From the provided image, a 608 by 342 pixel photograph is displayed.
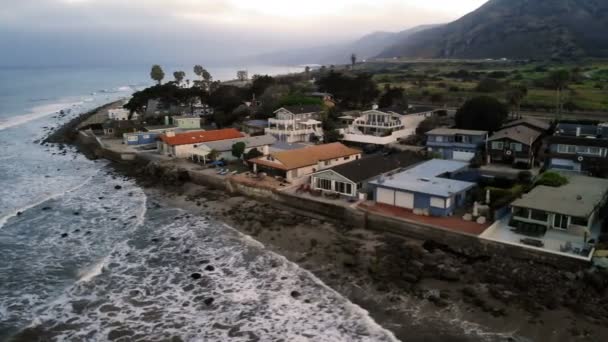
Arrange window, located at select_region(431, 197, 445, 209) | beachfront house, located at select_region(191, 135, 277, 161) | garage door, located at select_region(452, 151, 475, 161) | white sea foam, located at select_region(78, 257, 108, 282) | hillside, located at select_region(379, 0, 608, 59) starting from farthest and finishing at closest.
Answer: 1. hillside, located at select_region(379, 0, 608, 59)
2. beachfront house, located at select_region(191, 135, 277, 161)
3. garage door, located at select_region(452, 151, 475, 161)
4. window, located at select_region(431, 197, 445, 209)
5. white sea foam, located at select_region(78, 257, 108, 282)

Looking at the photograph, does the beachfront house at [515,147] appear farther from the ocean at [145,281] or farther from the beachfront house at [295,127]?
the ocean at [145,281]

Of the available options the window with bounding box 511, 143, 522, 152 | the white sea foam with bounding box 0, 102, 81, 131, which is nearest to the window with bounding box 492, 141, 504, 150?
the window with bounding box 511, 143, 522, 152

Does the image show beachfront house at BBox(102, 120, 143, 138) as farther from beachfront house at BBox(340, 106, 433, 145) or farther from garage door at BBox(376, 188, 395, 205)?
garage door at BBox(376, 188, 395, 205)

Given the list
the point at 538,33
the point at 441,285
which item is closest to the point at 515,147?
the point at 441,285

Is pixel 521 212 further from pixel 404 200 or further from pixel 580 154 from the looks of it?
pixel 580 154

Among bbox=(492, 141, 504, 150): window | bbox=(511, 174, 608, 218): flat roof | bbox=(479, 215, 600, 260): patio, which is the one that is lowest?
bbox=(479, 215, 600, 260): patio

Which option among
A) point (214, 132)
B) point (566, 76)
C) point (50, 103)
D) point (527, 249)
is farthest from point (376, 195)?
point (50, 103)

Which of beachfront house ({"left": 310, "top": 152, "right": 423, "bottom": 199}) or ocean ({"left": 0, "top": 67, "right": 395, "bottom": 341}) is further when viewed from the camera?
beachfront house ({"left": 310, "top": 152, "right": 423, "bottom": 199})
